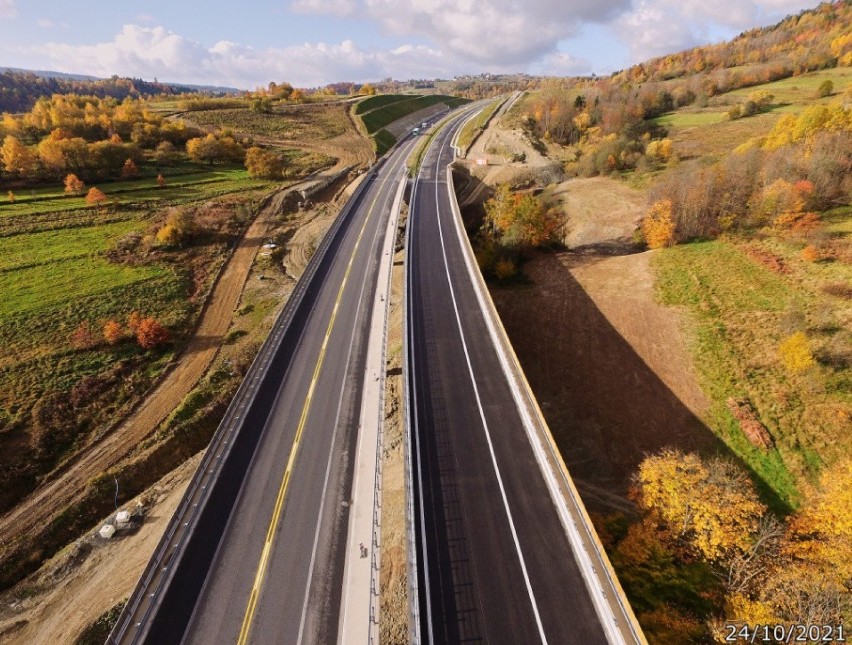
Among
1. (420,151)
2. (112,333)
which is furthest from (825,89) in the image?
(112,333)

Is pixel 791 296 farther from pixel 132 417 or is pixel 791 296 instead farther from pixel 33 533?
pixel 33 533

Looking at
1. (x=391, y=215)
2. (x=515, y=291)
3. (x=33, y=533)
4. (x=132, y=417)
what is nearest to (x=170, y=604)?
(x=33, y=533)

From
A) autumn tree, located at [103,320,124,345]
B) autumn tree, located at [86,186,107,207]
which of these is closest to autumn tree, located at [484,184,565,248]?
autumn tree, located at [103,320,124,345]

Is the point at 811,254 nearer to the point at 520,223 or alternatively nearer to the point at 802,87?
the point at 520,223

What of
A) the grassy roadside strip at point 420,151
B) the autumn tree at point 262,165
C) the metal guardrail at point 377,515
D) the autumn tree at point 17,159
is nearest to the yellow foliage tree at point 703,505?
the metal guardrail at point 377,515

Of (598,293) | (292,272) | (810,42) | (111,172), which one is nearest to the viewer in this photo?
(598,293)

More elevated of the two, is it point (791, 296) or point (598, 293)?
point (791, 296)

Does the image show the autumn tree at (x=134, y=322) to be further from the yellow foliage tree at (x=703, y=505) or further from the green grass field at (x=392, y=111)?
the green grass field at (x=392, y=111)
